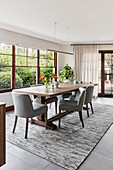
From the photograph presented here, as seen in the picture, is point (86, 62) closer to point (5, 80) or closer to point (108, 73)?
point (108, 73)

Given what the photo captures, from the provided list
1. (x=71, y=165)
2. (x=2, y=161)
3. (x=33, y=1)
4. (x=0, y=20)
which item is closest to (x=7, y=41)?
(x=0, y=20)

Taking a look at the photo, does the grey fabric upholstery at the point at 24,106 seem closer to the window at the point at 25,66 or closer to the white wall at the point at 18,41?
the white wall at the point at 18,41

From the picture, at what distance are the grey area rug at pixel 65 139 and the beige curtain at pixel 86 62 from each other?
125 inches

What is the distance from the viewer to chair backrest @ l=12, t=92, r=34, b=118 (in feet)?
9.06

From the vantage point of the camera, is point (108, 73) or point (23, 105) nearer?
point (23, 105)

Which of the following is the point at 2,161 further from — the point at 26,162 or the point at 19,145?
the point at 19,145

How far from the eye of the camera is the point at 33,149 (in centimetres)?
245

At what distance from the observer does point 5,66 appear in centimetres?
470

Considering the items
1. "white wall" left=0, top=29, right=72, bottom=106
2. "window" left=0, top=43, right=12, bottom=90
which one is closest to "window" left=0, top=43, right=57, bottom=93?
"window" left=0, top=43, right=12, bottom=90

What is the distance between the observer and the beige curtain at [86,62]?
22.1 ft

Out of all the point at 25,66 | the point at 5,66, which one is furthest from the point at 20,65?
the point at 5,66

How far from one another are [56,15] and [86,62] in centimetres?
366

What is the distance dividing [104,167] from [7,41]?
4.03m

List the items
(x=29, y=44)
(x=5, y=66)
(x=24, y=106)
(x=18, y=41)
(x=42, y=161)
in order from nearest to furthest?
(x=42, y=161), (x=24, y=106), (x=5, y=66), (x=18, y=41), (x=29, y=44)
